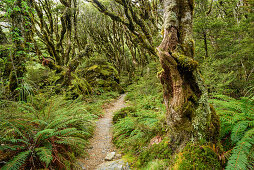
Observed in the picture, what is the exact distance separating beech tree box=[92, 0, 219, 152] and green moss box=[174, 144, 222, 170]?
0.42 feet

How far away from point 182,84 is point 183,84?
0.8 inches

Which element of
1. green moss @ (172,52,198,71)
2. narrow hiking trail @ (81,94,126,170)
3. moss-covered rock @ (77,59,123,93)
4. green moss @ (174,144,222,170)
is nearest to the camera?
green moss @ (174,144,222,170)

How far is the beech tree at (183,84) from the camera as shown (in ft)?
5.66

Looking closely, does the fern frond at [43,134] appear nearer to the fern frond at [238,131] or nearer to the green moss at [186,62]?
the green moss at [186,62]

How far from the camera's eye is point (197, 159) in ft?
5.01

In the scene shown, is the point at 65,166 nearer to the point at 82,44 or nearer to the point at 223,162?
the point at 223,162

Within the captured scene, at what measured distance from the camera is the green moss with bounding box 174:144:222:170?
1.48 metres

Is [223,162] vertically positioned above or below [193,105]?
below

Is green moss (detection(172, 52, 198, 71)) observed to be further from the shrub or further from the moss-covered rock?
the moss-covered rock

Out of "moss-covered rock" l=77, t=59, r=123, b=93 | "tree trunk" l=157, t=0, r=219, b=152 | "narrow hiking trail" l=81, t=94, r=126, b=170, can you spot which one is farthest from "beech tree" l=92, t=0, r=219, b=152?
"moss-covered rock" l=77, t=59, r=123, b=93

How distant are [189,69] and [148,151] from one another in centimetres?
167

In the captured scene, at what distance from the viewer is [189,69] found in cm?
171

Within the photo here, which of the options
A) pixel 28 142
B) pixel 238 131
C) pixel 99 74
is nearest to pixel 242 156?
pixel 238 131

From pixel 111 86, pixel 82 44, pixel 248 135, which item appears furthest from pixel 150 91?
pixel 82 44
